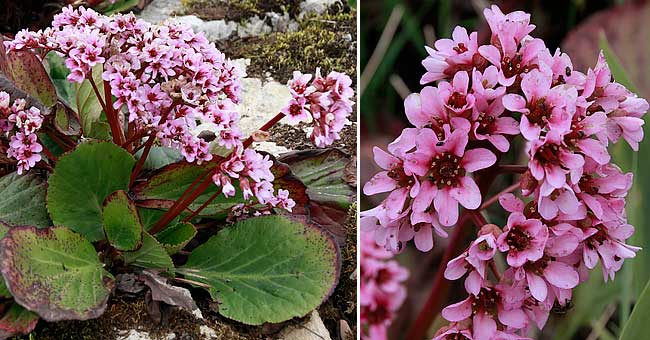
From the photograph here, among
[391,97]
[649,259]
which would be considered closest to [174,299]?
[649,259]

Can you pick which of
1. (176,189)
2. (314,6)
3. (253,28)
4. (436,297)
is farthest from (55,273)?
(314,6)

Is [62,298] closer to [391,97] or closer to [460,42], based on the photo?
[460,42]

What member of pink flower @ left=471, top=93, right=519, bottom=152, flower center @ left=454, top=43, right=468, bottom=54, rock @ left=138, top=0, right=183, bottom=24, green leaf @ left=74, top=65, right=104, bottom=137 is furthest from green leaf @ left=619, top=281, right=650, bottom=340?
rock @ left=138, top=0, right=183, bottom=24

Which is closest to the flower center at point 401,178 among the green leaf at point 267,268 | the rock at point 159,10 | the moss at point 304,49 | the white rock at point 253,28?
the green leaf at point 267,268

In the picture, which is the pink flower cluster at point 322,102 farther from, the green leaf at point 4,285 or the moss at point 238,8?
the moss at point 238,8

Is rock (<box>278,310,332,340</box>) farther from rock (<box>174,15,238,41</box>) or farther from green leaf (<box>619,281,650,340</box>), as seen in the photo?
rock (<box>174,15,238,41</box>)
